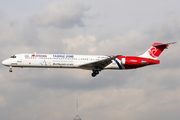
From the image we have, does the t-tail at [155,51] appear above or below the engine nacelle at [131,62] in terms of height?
above

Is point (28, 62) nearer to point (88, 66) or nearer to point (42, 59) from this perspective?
point (42, 59)

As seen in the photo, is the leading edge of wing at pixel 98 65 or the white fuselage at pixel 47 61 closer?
the leading edge of wing at pixel 98 65

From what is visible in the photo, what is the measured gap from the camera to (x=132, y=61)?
5644 cm

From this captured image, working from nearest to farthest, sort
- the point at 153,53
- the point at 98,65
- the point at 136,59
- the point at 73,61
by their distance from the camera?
A: the point at 73,61
the point at 98,65
the point at 136,59
the point at 153,53

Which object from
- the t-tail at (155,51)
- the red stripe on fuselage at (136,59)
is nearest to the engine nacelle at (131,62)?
the red stripe on fuselage at (136,59)

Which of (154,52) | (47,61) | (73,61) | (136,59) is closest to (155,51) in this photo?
(154,52)

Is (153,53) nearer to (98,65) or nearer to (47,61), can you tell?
(98,65)

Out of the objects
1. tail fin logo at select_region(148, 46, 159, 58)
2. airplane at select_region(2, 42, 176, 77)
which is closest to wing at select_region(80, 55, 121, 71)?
airplane at select_region(2, 42, 176, 77)

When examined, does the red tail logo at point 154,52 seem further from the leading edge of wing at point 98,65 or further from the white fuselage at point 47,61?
the white fuselage at point 47,61

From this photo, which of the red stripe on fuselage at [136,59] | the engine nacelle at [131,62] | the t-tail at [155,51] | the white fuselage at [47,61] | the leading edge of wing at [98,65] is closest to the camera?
the leading edge of wing at [98,65]

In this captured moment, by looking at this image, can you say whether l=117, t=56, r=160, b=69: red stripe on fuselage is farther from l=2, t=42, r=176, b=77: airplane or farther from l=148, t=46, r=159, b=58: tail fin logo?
l=148, t=46, r=159, b=58: tail fin logo

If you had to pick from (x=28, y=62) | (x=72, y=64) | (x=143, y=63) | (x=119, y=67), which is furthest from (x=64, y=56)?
(x=143, y=63)

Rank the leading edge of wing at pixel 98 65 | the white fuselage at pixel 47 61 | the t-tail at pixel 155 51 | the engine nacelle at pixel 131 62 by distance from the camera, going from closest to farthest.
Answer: the leading edge of wing at pixel 98 65, the white fuselage at pixel 47 61, the engine nacelle at pixel 131 62, the t-tail at pixel 155 51

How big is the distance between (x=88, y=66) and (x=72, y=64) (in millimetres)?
2761
